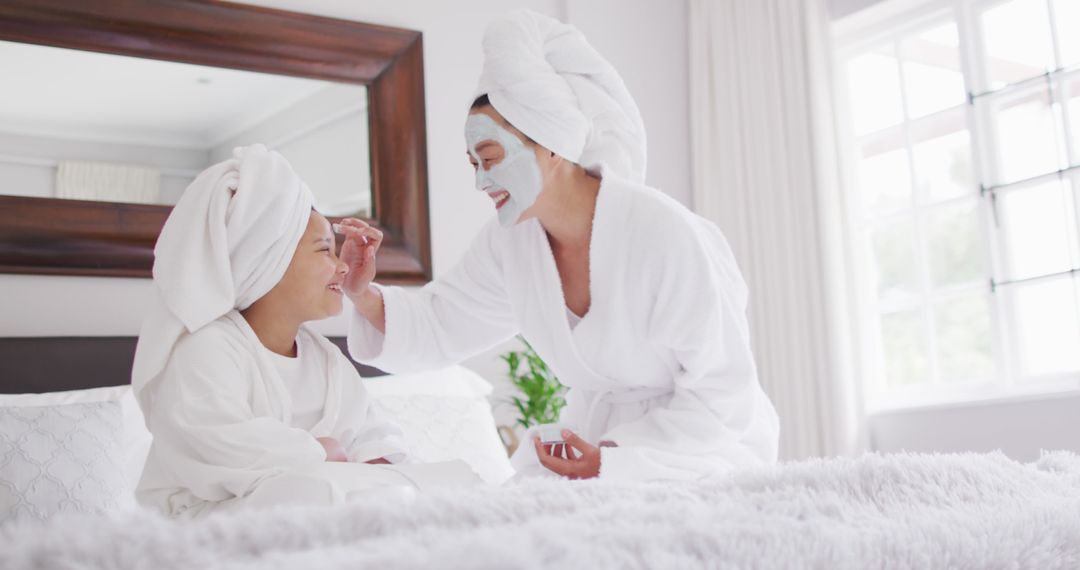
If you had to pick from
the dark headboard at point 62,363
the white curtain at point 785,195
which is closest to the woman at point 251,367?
the dark headboard at point 62,363

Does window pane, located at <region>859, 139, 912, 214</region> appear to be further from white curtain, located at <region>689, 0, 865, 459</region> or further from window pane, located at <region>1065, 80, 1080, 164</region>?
window pane, located at <region>1065, 80, 1080, 164</region>

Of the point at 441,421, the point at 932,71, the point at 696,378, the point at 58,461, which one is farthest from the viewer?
the point at 932,71

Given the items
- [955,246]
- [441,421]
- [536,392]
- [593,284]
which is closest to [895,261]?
[955,246]

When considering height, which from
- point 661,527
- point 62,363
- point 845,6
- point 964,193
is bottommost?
point 661,527

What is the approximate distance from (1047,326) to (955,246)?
1.52 ft

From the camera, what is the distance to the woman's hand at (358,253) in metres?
2.10

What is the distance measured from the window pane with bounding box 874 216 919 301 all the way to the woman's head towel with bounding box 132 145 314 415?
2.95 m

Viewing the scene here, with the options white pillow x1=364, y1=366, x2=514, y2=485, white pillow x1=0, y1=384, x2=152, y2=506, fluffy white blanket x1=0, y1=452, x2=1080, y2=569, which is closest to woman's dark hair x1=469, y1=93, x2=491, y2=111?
white pillow x1=364, y1=366, x2=514, y2=485

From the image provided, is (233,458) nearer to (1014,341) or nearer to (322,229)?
(322,229)

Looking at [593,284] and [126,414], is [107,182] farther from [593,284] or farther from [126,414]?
[593,284]

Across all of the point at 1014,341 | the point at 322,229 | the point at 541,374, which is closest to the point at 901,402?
the point at 1014,341

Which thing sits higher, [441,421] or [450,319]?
[450,319]

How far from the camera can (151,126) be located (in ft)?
11.1

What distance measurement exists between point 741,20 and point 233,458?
11.5ft
